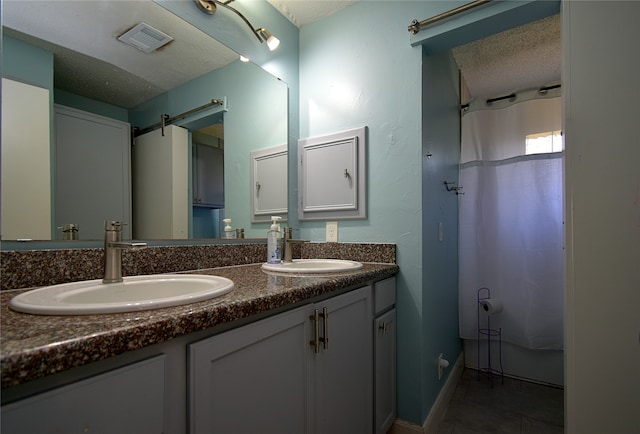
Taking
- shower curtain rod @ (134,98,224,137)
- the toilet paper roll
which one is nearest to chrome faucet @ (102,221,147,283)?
shower curtain rod @ (134,98,224,137)

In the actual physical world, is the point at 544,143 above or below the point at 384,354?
above

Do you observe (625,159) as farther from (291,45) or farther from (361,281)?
(291,45)

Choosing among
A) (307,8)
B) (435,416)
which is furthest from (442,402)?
(307,8)

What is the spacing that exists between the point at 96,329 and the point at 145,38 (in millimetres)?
1124

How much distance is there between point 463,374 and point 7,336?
2608 millimetres

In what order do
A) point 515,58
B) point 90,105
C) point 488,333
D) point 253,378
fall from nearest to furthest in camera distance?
point 253,378 < point 90,105 < point 515,58 < point 488,333

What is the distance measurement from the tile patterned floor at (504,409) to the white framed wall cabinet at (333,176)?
1.31 m

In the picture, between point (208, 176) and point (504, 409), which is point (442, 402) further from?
point (208, 176)

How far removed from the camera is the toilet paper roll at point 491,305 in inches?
83.2

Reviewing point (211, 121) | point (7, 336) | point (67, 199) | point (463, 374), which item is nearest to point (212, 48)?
point (211, 121)

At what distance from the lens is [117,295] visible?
2.81 ft

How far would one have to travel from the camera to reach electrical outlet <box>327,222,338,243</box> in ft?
5.65

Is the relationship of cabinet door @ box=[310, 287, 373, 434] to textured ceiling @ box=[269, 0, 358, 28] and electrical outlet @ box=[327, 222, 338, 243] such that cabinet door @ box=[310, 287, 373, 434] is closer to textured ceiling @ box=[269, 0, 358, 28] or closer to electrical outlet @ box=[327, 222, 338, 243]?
electrical outlet @ box=[327, 222, 338, 243]

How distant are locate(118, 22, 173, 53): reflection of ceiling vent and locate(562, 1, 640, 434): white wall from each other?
155cm
